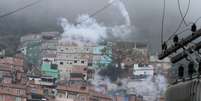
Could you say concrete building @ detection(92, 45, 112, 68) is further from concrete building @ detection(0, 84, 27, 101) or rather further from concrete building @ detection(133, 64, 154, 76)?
concrete building @ detection(0, 84, 27, 101)

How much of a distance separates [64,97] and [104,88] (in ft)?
74.9

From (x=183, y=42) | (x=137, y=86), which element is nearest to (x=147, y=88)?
(x=137, y=86)

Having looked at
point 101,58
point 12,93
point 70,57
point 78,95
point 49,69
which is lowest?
point 78,95

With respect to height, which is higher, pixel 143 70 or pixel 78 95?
pixel 143 70

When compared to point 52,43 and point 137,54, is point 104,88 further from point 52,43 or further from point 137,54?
point 52,43

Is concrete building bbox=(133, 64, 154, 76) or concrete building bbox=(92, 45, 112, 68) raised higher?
concrete building bbox=(92, 45, 112, 68)

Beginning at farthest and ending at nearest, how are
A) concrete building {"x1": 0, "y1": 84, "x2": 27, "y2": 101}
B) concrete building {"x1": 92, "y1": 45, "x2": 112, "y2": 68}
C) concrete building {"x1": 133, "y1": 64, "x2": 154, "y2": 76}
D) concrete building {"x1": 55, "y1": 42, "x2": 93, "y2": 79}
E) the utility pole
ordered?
1. concrete building {"x1": 92, "y1": 45, "x2": 112, "y2": 68}
2. concrete building {"x1": 55, "y1": 42, "x2": 93, "y2": 79}
3. concrete building {"x1": 133, "y1": 64, "x2": 154, "y2": 76}
4. concrete building {"x1": 0, "y1": 84, "x2": 27, "y2": 101}
5. the utility pole

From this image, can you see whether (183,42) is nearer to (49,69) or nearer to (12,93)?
(12,93)

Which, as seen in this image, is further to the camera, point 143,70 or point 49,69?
point 49,69

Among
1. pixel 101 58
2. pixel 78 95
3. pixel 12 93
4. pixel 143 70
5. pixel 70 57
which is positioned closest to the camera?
pixel 12 93

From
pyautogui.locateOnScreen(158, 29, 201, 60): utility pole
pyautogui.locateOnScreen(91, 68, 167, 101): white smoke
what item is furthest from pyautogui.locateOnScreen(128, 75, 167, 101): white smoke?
pyautogui.locateOnScreen(158, 29, 201, 60): utility pole

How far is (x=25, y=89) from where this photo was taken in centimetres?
12038

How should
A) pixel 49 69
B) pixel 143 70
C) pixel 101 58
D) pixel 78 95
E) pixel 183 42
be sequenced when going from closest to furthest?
1. pixel 183 42
2. pixel 78 95
3. pixel 143 70
4. pixel 49 69
5. pixel 101 58

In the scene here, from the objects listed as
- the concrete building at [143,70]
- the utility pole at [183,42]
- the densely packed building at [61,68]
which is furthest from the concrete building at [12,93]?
the utility pole at [183,42]
